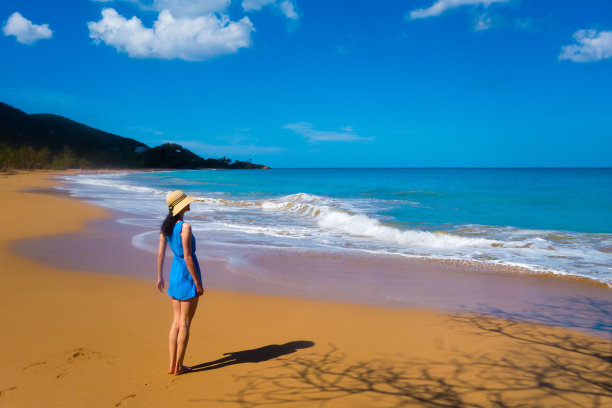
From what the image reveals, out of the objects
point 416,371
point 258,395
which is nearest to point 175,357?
point 258,395

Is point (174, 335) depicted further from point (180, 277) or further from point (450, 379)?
point (450, 379)

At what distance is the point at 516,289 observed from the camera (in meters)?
6.66

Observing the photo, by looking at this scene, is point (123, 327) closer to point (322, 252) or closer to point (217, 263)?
point (217, 263)

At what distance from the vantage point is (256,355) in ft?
13.3

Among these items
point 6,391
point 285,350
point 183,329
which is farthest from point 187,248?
point 6,391

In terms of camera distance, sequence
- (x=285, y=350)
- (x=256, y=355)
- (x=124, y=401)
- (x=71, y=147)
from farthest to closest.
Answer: (x=71, y=147) → (x=285, y=350) → (x=256, y=355) → (x=124, y=401)

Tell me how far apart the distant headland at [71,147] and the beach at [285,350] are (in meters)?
66.7

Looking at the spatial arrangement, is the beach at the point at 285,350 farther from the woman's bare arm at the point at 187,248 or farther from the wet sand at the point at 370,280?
the woman's bare arm at the point at 187,248

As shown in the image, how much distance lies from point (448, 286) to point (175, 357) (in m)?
4.74

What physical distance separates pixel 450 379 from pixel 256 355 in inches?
72.4

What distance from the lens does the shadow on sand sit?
3.26 meters

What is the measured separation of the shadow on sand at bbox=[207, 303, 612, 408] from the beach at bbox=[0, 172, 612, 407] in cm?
1

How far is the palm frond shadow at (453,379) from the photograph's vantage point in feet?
10.7

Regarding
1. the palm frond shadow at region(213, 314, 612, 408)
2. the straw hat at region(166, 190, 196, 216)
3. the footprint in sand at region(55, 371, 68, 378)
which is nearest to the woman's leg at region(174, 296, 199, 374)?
the palm frond shadow at region(213, 314, 612, 408)
